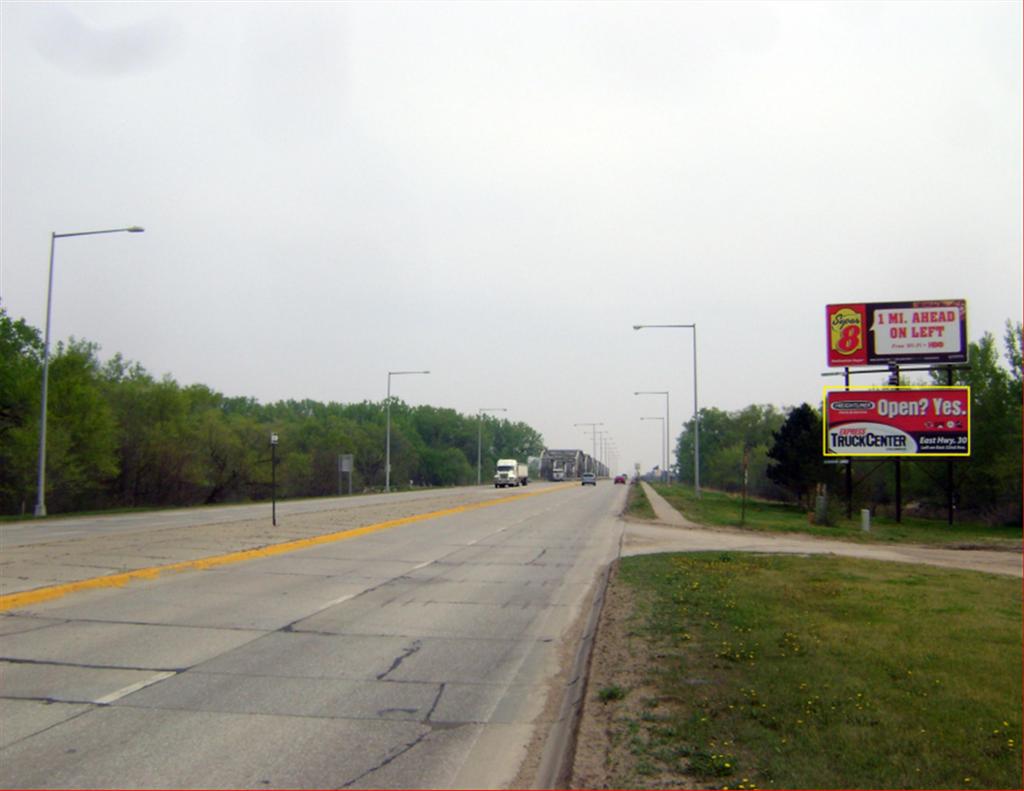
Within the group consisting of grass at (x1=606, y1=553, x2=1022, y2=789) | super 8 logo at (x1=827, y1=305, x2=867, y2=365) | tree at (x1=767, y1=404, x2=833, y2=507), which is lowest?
grass at (x1=606, y1=553, x2=1022, y2=789)

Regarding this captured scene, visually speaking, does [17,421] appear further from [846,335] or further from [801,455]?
[801,455]

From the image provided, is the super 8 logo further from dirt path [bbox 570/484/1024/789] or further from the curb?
the curb

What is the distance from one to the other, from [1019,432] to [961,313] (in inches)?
726

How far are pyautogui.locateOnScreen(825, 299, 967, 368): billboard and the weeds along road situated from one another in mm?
23232

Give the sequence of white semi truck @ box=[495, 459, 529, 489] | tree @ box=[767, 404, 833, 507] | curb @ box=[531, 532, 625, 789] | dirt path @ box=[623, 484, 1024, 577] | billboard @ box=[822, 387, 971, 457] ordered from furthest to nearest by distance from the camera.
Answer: white semi truck @ box=[495, 459, 529, 489], tree @ box=[767, 404, 833, 507], billboard @ box=[822, 387, 971, 457], dirt path @ box=[623, 484, 1024, 577], curb @ box=[531, 532, 625, 789]

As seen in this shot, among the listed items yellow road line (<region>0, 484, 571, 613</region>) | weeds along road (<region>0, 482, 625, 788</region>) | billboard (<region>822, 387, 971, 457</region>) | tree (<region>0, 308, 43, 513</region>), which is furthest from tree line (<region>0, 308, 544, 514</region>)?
billboard (<region>822, 387, 971, 457</region>)

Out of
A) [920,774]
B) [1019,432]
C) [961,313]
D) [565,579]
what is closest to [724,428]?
[1019,432]

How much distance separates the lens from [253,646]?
967 cm

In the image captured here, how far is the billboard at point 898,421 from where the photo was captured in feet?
112

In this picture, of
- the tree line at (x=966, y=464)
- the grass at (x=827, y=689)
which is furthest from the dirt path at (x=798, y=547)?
the tree line at (x=966, y=464)

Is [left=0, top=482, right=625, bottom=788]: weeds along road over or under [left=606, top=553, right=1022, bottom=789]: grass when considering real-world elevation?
under

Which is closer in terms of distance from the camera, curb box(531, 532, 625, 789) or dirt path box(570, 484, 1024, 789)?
curb box(531, 532, 625, 789)

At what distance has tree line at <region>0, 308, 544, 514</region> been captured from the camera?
152 ft

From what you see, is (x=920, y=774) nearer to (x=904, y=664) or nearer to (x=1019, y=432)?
(x=904, y=664)
